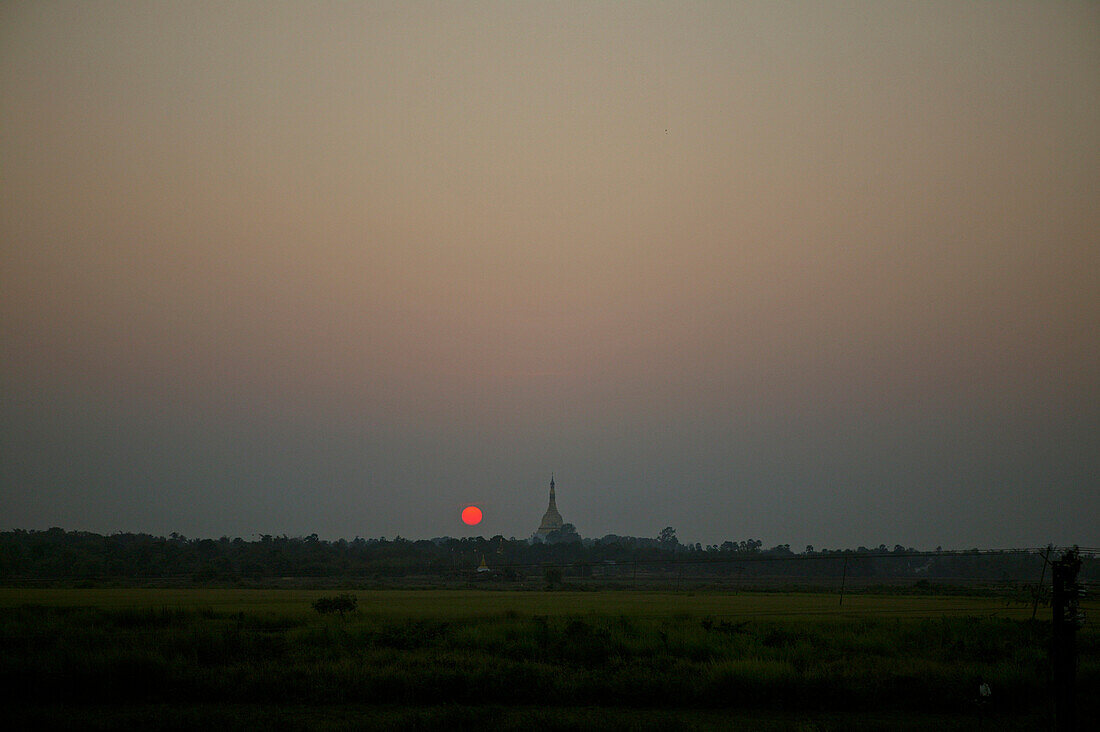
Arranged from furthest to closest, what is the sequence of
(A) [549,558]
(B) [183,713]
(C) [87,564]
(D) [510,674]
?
(A) [549,558]
(C) [87,564]
(D) [510,674]
(B) [183,713]

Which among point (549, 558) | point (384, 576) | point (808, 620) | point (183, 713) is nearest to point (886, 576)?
point (549, 558)

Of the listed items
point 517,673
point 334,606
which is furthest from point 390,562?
point 517,673

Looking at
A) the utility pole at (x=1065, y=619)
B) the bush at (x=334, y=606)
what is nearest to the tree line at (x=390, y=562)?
the bush at (x=334, y=606)

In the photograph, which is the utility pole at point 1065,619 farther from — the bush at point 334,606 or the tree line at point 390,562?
the tree line at point 390,562

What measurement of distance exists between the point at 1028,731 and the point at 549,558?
10558 centimetres

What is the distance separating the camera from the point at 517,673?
63.9ft

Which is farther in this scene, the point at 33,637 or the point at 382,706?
the point at 33,637

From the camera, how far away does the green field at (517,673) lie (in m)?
16.8

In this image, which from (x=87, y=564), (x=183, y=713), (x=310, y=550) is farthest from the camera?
(x=310, y=550)

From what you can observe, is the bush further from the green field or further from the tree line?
the tree line

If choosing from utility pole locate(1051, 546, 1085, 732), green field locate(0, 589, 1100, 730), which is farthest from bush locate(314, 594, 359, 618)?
utility pole locate(1051, 546, 1085, 732)

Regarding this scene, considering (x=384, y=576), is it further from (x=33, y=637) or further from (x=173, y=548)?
(x=33, y=637)

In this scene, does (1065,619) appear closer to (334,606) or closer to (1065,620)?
(1065,620)

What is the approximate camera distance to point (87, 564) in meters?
77.5
